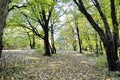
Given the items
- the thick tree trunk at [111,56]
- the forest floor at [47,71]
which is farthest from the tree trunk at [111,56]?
the forest floor at [47,71]

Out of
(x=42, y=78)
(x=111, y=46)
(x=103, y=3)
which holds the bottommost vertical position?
(x=42, y=78)

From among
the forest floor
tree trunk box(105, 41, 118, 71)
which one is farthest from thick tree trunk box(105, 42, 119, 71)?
the forest floor

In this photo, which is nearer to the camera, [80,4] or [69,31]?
[80,4]

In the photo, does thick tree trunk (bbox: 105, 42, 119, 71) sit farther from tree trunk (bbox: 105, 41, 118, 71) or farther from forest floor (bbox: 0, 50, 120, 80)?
forest floor (bbox: 0, 50, 120, 80)

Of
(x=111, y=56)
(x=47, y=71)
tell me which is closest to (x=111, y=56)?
(x=111, y=56)

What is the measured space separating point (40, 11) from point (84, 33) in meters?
21.5

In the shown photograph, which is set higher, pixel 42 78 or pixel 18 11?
pixel 18 11

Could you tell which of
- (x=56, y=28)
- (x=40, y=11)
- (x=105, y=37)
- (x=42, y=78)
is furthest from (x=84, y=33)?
(x=42, y=78)

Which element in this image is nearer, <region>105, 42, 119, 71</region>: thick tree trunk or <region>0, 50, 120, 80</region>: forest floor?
<region>0, 50, 120, 80</region>: forest floor

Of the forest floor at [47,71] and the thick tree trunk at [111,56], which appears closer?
the forest floor at [47,71]

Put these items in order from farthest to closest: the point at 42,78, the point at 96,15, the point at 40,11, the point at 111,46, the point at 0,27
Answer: the point at 96,15 → the point at 40,11 → the point at 111,46 → the point at 42,78 → the point at 0,27

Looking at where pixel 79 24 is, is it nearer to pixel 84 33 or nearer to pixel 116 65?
pixel 84 33

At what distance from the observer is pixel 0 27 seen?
22.1 feet

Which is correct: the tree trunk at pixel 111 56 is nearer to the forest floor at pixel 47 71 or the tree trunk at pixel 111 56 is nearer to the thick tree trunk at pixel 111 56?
the thick tree trunk at pixel 111 56
